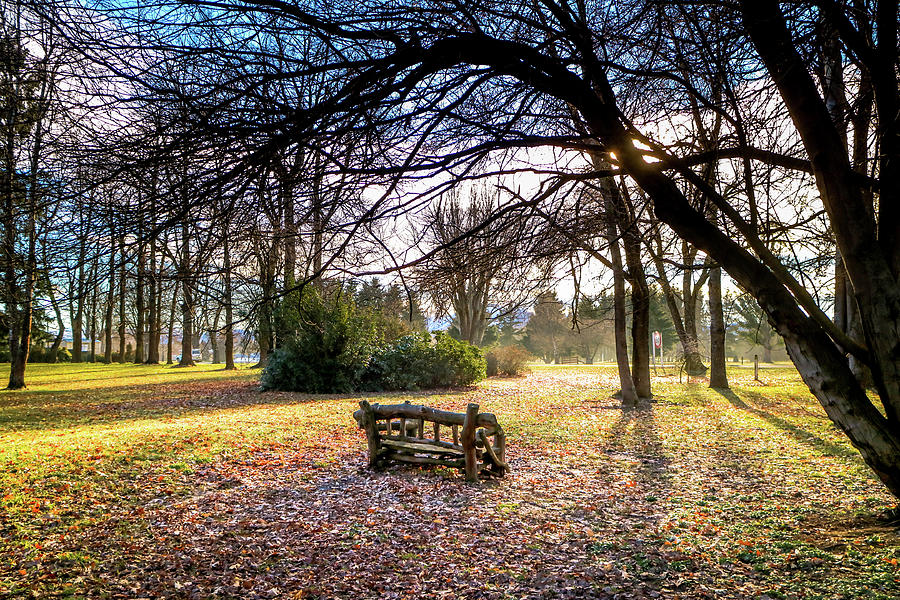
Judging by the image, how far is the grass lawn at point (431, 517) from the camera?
427 centimetres

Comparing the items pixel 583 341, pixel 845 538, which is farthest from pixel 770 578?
pixel 583 341

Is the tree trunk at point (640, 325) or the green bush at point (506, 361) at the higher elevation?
the tree trunk at point (640, 325)

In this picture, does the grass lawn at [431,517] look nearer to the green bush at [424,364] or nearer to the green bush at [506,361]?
the green bush at [424,364]

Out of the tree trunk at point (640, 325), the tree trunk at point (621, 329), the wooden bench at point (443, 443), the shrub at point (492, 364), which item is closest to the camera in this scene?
the wooden bench at point (443, 443)

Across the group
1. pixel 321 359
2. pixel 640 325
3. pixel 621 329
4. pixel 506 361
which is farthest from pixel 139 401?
pixel 506 361

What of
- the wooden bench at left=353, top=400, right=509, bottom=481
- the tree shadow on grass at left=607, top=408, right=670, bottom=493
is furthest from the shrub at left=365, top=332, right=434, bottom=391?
the wooden bench at left=353, top=400, right=509, bottom=481

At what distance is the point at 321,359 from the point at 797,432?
42.0 feet

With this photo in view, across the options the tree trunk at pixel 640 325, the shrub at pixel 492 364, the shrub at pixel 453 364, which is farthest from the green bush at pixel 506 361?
the tree trunk at pixel 640 325

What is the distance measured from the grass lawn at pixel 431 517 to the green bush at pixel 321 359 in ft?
20.7

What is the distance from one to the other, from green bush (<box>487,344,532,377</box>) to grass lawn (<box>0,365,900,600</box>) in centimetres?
1566

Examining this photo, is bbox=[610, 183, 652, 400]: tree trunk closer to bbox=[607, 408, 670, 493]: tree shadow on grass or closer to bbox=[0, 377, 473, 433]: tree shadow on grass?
bbox=[607, 408, 670, 493]: tree shadow on grass

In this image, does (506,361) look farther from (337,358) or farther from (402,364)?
(337,358)

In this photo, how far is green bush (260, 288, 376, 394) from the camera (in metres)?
17.1

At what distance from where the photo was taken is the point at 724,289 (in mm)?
21219
